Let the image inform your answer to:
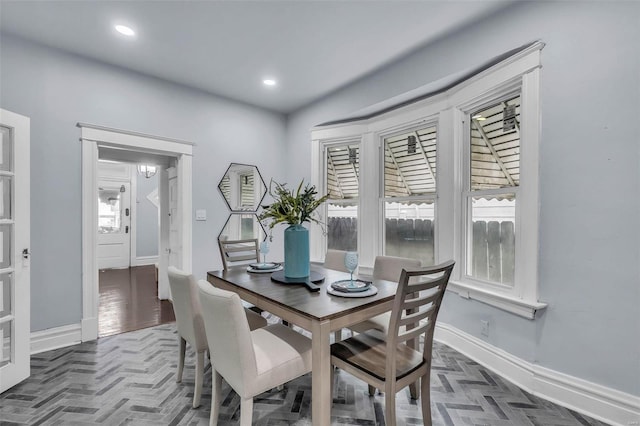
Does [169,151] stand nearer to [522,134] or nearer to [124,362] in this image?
[124,362]

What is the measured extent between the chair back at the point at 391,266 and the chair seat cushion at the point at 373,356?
2.06 ft

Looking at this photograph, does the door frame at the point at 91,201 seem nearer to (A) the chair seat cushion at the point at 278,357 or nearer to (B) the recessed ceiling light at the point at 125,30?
(B) the recessed ceiling light at the point at 125,30

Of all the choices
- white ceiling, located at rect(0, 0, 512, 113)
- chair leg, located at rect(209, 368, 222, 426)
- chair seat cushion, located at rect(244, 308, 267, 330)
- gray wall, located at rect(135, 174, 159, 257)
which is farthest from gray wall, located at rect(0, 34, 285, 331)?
gray wall, located at rect(135, 174, 159, 257)

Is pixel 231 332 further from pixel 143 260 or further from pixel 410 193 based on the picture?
pixel 143 260

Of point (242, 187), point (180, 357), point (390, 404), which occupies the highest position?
point (242, 187)

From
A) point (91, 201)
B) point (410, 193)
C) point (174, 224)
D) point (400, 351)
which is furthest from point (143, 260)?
point (400, 351)

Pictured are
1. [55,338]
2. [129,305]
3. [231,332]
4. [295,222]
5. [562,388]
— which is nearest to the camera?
[231,332]

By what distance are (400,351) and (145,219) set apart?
24.3 ft

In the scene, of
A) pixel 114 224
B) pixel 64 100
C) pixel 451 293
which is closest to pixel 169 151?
pixel 64 100

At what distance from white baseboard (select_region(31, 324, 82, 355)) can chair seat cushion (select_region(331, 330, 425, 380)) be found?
269 centimetres

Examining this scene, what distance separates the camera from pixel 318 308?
1.48 m

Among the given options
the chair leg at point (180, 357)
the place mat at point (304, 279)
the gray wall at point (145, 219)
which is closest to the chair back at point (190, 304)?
the chair leg at point (180, 357)

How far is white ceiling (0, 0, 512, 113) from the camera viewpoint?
7.07 feet

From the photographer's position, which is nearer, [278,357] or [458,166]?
[278,357]
